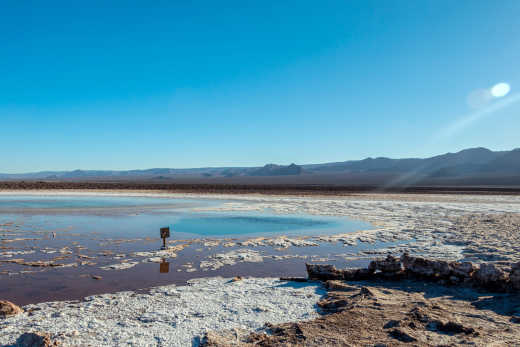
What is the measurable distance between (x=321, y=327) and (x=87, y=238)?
8.52 m

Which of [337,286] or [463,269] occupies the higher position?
[463,269]

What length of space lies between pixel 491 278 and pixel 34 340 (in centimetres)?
624

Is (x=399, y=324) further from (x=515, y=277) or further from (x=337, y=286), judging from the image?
(x=515, y=277)

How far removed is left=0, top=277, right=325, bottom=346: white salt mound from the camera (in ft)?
13.2

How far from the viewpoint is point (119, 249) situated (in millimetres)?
8930

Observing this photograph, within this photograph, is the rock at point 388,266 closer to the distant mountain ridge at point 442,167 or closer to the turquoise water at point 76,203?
the turquoise water at point 76,203

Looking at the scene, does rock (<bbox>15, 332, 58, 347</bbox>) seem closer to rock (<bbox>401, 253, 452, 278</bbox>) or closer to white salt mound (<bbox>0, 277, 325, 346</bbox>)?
white salt mound (<bbox>0, 277, 325, 346</bbox>)

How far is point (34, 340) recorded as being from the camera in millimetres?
3678

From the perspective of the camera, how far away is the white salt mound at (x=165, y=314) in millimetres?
4016

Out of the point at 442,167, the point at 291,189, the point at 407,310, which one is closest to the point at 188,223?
the point at 407,310

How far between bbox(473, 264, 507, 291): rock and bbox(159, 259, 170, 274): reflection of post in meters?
5.55

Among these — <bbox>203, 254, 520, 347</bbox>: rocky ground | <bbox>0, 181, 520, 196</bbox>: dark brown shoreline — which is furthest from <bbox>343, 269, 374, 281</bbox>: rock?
<bbox>0, 181, 520, 196</bbox>: dark brown shoreline

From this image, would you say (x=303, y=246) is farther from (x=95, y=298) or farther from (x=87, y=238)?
(x=87, y=238)

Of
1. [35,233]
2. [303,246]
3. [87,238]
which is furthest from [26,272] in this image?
[303,246]
